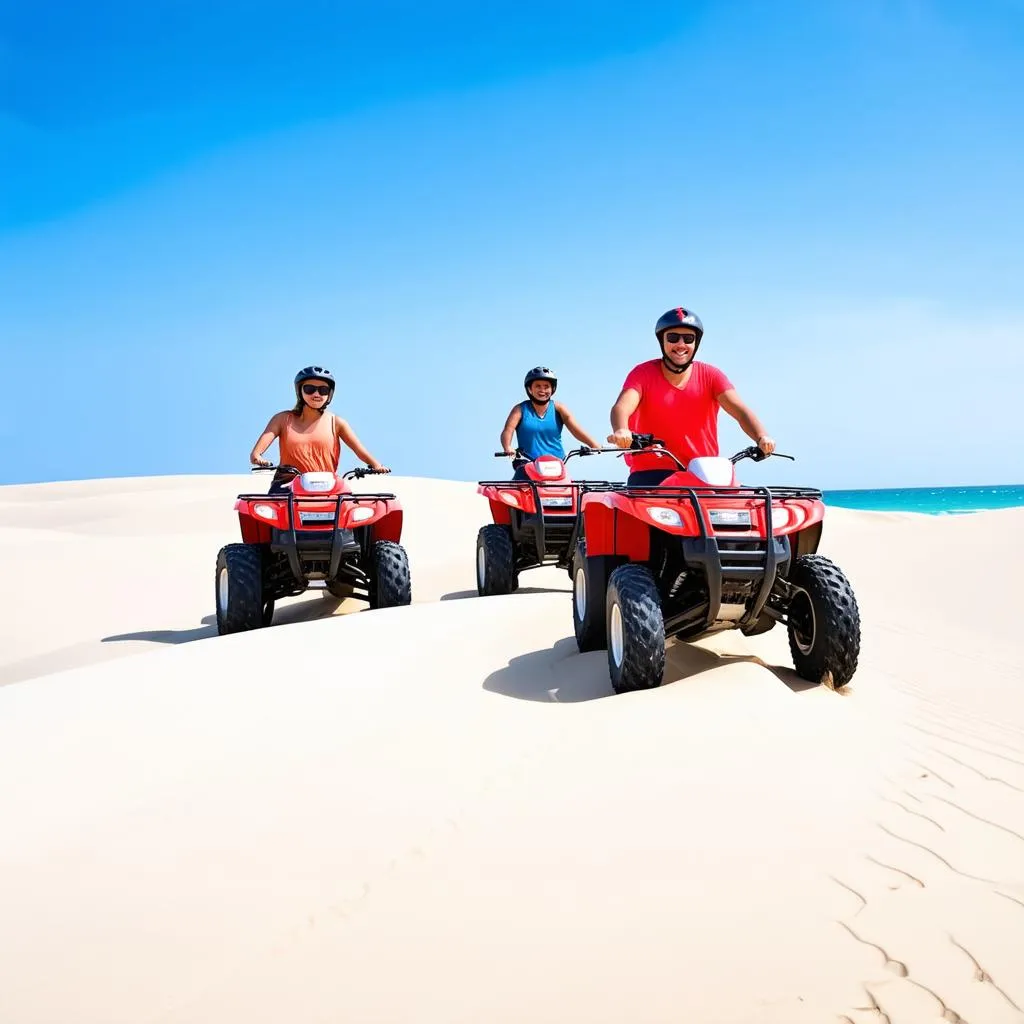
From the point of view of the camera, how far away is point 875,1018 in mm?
1882

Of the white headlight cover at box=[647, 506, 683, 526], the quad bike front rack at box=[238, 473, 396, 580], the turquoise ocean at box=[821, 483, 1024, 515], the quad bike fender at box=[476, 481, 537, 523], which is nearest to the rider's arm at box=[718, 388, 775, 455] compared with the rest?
the white headlight cover at box=[647, 506, 683, 526]

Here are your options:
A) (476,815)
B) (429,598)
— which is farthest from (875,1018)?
(429,598)

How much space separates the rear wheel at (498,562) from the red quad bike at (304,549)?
1506 millimetres

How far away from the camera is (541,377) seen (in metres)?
9.70

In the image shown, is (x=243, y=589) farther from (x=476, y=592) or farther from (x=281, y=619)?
(x=476, y=592)

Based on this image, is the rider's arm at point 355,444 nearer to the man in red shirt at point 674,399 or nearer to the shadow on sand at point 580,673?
the shadow on sand at point 580,673

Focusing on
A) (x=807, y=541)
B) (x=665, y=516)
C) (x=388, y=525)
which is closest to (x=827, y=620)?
(x=807, y=541)

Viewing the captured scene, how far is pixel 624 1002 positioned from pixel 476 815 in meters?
1.14

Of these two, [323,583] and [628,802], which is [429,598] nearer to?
[323,583]

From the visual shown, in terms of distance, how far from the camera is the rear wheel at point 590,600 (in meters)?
5.15

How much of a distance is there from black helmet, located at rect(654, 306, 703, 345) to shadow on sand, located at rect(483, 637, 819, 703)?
194 cm

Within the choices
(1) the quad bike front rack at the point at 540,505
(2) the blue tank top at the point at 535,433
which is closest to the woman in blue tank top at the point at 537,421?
(2) the blue tank top at the point at 535,433

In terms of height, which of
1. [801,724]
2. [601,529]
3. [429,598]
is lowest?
[429,598]

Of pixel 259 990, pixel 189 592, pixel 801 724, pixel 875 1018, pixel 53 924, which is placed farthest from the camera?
pixel 189 592
